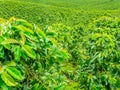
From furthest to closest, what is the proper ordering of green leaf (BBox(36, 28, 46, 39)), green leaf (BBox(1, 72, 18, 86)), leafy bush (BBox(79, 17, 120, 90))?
leafy bush (BBox(79, 17, 120, 90)), green leaf (BBox(36, 28, 46, 39)), green leaf (BBox(1, 72, 18, 86))

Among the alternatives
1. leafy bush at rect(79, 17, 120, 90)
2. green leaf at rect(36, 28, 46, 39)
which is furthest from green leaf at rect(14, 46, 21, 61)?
leafy bush at rect(79, 17, 120, 90)

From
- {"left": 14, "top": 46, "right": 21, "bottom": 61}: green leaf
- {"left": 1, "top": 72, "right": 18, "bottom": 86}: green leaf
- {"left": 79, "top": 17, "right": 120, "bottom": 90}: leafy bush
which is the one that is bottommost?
{"left": 79, "top": 17, "right": 120, "bottom": 90}: leafy bush

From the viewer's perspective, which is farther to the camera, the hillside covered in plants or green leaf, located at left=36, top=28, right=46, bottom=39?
green leaf, located at left=36, top=28, right=46, bottom=39

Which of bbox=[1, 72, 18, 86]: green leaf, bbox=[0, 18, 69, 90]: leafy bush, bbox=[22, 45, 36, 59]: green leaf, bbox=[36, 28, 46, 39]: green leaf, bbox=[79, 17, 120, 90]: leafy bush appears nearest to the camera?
bbox=[1, 72, 18, 86]: green leaf

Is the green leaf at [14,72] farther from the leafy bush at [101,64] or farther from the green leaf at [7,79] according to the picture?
Answer: the leafy bush at [101,64]

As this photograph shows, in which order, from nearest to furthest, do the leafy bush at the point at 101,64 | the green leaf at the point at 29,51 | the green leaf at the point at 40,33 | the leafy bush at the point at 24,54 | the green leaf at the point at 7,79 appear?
the green leaf at the point at 7,79 → the leafy bush at the point at 24,54 → the green leaf at the point at 29,51 → the green leaf at the point at 40,33 → the leafy bush at the point at 101,64

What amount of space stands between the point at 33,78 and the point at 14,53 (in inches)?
22.5

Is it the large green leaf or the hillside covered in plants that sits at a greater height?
the large green leaf

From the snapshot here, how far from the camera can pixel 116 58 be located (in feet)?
24.4

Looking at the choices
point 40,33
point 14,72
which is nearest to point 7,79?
point 14,72

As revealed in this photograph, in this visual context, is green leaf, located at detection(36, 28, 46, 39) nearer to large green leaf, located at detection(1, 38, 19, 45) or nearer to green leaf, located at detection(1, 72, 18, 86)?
Answer: large green leaf, located at detection(1, 38, 19, 45)

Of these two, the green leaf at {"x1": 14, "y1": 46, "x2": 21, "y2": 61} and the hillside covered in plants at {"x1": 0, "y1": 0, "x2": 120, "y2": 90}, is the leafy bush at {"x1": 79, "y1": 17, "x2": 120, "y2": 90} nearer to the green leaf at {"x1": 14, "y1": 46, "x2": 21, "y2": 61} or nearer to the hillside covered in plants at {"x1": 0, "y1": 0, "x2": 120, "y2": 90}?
the hillside covered in plants at {"x1": 0, "y1": 0, "x2": 120, "y2": 90}

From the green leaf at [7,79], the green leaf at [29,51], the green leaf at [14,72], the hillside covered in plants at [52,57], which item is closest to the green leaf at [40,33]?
the hillside covered in plants at [52,57]

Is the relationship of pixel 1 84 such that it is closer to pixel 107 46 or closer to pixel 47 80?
pixel 47 80
